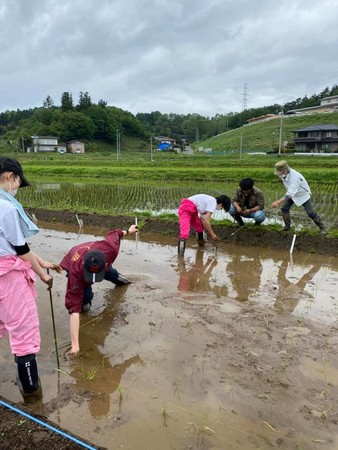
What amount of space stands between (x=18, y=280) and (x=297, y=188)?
499cm

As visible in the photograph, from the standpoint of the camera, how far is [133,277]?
493cm

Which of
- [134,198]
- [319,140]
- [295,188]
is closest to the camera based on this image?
[295,188]

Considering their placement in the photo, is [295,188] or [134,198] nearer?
[295,188]

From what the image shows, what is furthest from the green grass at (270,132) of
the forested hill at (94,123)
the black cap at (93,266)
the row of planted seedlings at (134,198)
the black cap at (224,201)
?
the black cap at (93,266)

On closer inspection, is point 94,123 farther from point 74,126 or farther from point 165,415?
point 165,415

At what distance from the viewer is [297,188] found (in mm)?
6055

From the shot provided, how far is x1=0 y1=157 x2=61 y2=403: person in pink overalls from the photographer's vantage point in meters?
2.25

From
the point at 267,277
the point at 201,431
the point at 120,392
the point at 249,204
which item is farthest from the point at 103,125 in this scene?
the point at 201,431

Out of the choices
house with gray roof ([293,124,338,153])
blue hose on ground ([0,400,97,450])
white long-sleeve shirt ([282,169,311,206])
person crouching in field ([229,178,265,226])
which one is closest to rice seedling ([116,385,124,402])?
blue hose on ground ([0,400,97,450])

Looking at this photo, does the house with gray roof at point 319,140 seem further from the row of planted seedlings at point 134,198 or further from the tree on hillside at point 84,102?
the tree on hillside at point 84,102

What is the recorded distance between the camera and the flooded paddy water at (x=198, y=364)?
2213 mm

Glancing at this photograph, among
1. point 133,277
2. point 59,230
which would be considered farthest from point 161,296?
point 59,230

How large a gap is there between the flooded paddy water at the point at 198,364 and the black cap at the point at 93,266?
0.72m

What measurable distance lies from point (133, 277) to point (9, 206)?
2.90 m
